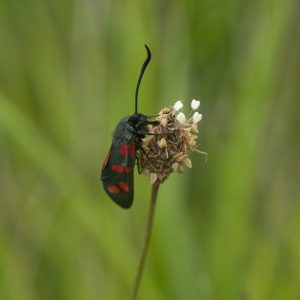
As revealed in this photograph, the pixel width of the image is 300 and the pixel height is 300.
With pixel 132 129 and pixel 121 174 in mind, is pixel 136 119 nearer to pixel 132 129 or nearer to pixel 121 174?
pixel 132 129

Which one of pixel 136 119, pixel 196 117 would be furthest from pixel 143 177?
pixel 196 117

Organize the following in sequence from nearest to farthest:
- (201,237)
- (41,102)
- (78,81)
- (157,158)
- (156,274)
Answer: (157,158) → (156,274) → (201,237) → (78,81) → (41,102)

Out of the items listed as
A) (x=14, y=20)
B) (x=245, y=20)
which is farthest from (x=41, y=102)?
(x=245, y=20)

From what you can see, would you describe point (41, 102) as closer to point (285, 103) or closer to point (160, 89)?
point (160, 89)

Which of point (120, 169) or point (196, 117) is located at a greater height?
point (196, 117)

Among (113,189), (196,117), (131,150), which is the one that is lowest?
(113,189)

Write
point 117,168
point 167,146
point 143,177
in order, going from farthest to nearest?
point 143,177 → point 117,168 → point 167,146

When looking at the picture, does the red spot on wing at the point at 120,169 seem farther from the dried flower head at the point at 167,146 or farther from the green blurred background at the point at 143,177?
the green blurred background at the point at 143,177

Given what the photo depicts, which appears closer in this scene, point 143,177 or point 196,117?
point 196,117

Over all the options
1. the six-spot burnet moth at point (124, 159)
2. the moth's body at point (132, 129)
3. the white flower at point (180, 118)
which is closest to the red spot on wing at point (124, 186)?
the six-spot burnet moth at point (124, 159)
